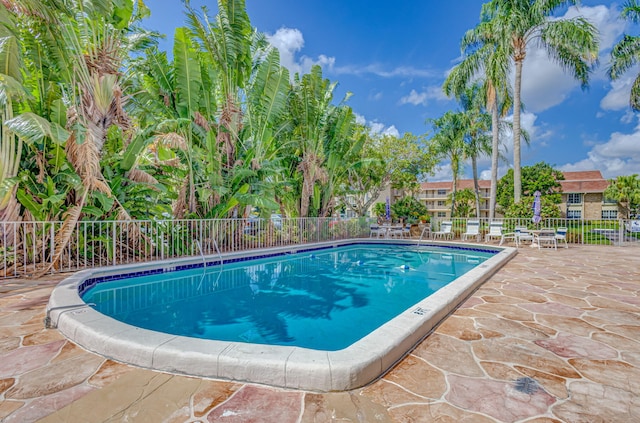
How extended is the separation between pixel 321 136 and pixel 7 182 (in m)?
9.48

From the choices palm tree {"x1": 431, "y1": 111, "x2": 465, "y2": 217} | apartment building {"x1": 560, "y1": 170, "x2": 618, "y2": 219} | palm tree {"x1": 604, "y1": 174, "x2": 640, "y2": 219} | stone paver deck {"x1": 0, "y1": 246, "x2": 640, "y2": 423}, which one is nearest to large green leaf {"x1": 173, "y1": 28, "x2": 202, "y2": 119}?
stone paver deck {"x1": 0, "y1": 246, "x2": 640, "y2": 423}

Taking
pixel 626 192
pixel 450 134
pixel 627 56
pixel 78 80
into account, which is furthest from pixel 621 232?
pixel 626 192

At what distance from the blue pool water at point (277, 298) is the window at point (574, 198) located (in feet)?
145

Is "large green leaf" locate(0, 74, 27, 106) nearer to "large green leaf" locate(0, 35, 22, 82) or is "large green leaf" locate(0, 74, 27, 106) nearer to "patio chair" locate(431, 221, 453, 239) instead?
"large green leaf" locate(0, 35, 22, 82)

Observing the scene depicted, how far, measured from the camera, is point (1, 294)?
4.69 meters

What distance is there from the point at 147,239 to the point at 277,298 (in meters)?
4.26

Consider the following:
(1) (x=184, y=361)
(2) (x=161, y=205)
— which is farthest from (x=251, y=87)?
(1) (x=184, y=361)

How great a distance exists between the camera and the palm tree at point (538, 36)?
45.5 feet

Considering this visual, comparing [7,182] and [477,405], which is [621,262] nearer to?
[477,405]

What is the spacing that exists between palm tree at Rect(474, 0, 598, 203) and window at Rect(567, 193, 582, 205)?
1374 inches

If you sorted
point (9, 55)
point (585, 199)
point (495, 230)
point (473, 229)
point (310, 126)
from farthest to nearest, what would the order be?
point (585, 199) → point (473, 229) → point (495, 230) → point (310, 126) → point (9, 55)

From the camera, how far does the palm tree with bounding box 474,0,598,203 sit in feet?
45.5

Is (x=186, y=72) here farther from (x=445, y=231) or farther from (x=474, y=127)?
(x=474, y=127)

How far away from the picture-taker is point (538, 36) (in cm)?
1520
